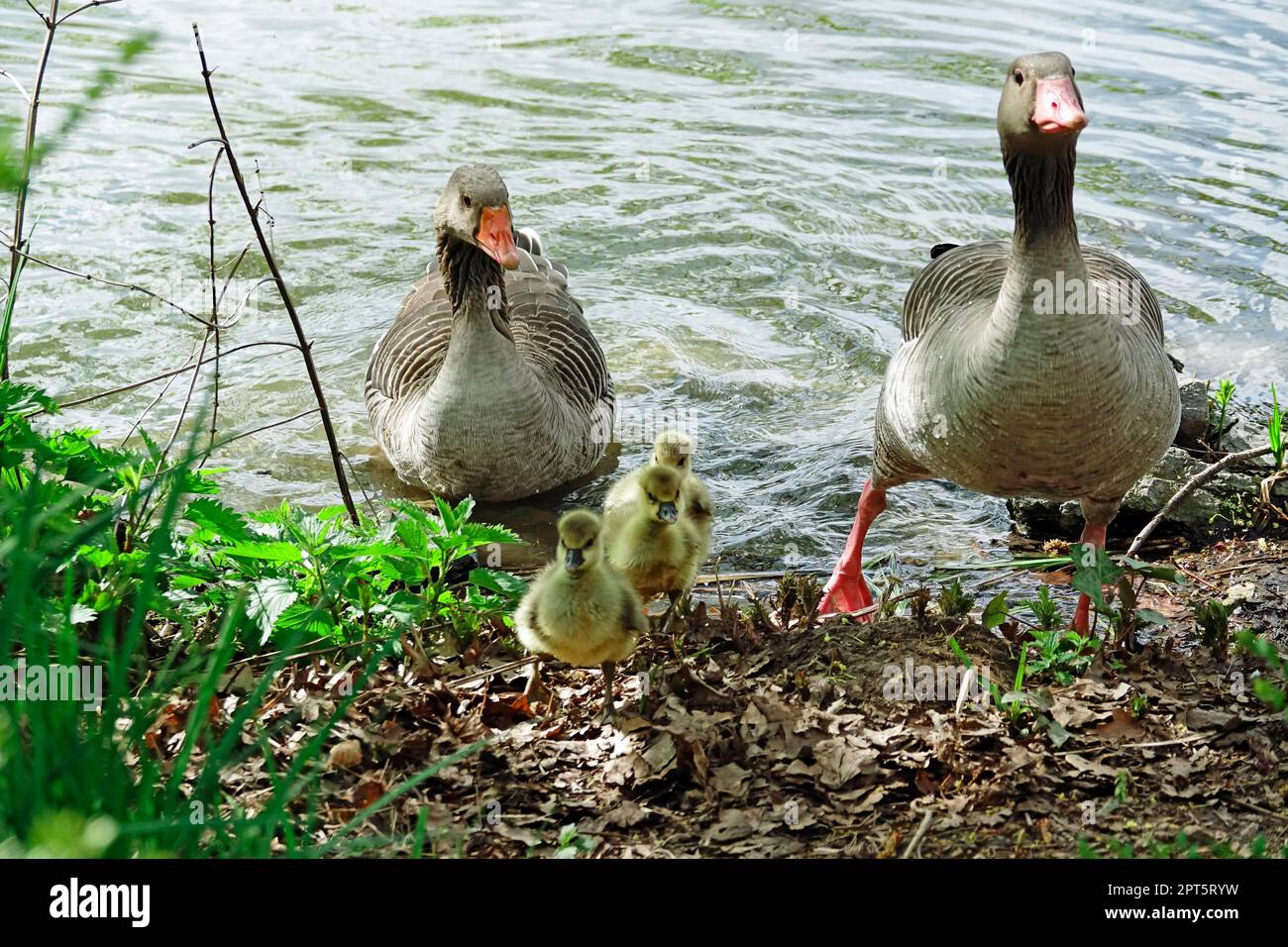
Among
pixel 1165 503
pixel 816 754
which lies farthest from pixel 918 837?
pixel 1165 503

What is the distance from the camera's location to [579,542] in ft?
13.5

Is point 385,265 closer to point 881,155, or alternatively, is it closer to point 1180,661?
point 881,155

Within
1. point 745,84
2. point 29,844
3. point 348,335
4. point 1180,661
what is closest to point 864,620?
point 1180,661

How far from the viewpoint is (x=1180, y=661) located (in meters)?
4.62

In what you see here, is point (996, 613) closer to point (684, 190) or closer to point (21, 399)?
point (21, 399)

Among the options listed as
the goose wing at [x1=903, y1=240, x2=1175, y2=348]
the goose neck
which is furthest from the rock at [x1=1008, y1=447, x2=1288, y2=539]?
the goose neck

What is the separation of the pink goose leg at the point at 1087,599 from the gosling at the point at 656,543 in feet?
5.40

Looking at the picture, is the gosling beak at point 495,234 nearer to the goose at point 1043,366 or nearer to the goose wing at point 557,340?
the goose wing at point 557,340

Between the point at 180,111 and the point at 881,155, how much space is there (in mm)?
6928

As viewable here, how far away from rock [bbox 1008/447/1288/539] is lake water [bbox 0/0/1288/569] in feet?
1.03

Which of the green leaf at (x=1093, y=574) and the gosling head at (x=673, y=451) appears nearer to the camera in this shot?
the green leaf at (x=1093, y=574)

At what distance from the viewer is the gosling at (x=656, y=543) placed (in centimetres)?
467

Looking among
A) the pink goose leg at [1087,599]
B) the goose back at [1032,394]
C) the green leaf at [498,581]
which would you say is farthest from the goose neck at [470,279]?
Answer: the pink goose leg at [1087,599]

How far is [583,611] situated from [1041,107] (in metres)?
2.58
